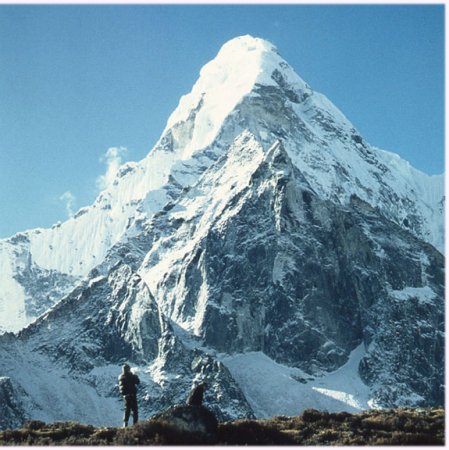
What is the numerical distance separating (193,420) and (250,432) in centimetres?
307

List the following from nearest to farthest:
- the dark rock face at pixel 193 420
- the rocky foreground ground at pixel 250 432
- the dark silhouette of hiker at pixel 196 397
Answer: the rocky foreground ground at pixel 250 432
the dark rock face at pixel 193 420
the dark silhouette of hiker at pixel 196 397

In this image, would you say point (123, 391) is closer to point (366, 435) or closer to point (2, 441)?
point (2, 441)

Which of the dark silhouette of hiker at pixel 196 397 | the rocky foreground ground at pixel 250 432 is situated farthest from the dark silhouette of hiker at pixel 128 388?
the dark silhouette of hiker at pixel 196 397

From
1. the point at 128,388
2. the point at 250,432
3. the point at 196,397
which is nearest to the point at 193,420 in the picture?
the point at 196,397

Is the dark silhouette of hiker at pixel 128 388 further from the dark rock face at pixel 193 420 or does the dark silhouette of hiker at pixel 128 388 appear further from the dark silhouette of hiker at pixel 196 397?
the dark rock face at pixel 193 420

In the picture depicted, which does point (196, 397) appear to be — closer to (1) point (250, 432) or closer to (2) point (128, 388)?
(1) point (250, 432)

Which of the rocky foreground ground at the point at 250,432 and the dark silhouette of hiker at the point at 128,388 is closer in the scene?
the rocky foreground ground at the point at 250,432

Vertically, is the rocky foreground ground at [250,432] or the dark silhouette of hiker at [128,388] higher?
the dark silhouette of hiker at [128,388]

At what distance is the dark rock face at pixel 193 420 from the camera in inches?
1395

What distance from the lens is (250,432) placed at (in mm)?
37438

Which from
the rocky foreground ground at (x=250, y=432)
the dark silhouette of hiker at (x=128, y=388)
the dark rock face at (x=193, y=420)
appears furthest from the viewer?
the dark silhouette of hiker at (x=128, y=388)

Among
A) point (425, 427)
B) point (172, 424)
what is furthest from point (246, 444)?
point (425, 427)

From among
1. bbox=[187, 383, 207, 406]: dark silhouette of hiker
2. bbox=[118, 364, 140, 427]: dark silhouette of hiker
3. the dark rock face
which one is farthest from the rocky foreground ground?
bbox=[118, 364, 140, 427]: dark silhouette of hiker

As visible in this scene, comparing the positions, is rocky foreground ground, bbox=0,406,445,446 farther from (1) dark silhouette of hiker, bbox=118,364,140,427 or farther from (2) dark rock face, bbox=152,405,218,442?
(1) dark silhouette of hiker, bbox=118,364,140,427
